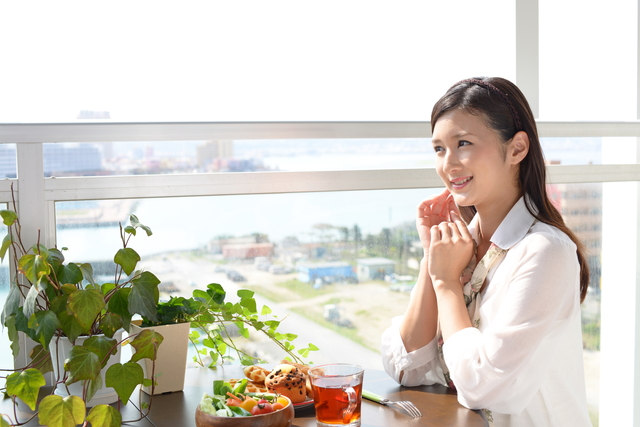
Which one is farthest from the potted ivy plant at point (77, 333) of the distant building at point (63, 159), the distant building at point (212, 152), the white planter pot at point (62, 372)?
the distant building at point (212, 152)

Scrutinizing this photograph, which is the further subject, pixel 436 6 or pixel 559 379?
pixel 436 6

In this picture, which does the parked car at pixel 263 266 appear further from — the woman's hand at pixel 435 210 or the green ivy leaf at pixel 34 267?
the green ivy leaf at pixel 34 267

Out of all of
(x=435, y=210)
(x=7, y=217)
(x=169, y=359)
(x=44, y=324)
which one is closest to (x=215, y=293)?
(x=169, y=359)

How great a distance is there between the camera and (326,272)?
6.51ft

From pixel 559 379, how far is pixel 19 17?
1678 millimetres

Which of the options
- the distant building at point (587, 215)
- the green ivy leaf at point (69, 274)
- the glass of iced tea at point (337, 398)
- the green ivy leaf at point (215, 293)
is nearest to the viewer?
the glass of iced tea at point (337, 398)

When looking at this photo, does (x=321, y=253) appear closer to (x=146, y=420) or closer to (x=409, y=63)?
(x=409, y=63)

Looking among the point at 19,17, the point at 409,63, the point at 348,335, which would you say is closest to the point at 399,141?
the point at 409,63

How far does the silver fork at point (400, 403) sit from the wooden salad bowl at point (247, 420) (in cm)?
29

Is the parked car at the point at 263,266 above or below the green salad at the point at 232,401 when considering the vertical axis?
above

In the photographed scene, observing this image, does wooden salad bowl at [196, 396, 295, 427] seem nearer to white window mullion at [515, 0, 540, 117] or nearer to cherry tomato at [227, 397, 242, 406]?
cherry tomato at [227, 397, 242, 406]

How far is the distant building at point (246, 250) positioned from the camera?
73.2 inches

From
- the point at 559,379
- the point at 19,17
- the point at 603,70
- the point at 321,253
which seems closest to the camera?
the point at 559,379

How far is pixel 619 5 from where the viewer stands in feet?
7.57
